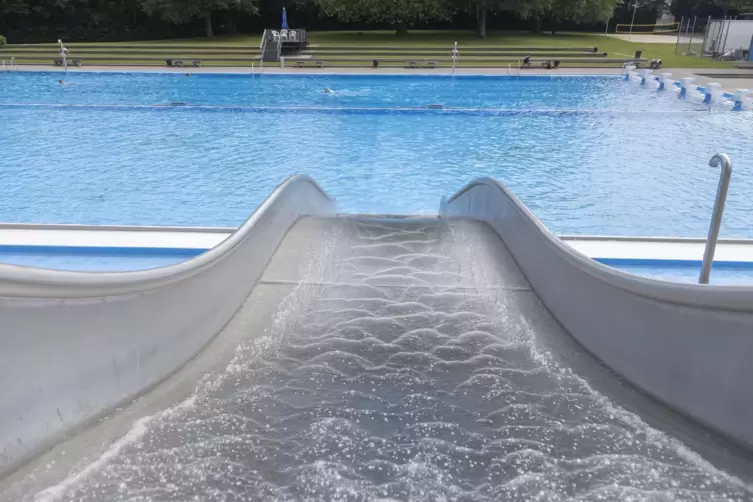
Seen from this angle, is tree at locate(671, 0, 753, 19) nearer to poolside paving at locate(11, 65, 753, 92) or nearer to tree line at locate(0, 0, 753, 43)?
tree line at locate(0, 0, 753, 43)

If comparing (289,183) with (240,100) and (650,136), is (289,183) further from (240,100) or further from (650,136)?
(240,100)

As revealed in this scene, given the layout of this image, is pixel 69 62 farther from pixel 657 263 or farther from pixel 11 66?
pixel 657 263

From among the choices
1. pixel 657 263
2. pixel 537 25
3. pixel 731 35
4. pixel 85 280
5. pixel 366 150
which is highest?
pixel 537 25

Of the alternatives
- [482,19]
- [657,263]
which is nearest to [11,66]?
[482,19]

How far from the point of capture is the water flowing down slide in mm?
2025

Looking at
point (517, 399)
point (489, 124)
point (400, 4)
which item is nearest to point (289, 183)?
point (517, 399)

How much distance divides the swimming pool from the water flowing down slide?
4852 mm

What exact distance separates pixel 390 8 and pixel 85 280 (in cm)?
3061

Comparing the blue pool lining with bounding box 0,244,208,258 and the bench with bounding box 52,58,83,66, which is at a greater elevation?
the bench with bounding box 52,58,83,66

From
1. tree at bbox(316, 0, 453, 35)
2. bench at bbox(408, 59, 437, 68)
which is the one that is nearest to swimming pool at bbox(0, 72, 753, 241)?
bench at bbox(408, 59, 437, 68)

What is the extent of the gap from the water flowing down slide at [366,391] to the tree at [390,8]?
28.8 m

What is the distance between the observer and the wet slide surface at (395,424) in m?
2.04

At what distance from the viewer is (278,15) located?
3725cm

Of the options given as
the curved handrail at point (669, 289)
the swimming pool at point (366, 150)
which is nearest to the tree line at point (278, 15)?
the swimming pool at point (366, 150)
